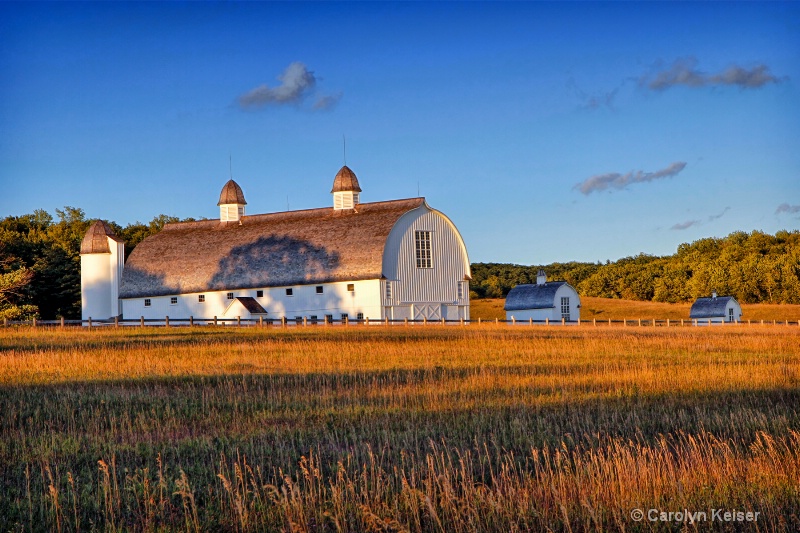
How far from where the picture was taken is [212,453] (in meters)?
13.3

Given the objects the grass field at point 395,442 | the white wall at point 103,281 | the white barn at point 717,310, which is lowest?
the grass field at point 395,442

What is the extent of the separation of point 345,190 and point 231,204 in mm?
10248

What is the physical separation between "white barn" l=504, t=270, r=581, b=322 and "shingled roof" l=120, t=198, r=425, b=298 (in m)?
17.6

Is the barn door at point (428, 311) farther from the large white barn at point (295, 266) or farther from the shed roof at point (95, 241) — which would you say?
the shed roof at point (95, 241)

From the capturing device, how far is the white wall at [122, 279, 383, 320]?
6225 centimetres

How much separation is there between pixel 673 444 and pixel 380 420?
4.77m

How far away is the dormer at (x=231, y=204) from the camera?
7450 cm

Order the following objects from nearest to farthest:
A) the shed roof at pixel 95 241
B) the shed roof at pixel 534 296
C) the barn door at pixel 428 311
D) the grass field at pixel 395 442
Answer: the grass field at pixel 395 442 → the barn door at pixel 428 311 → the shed roof at pixel 95 241 → the shed roof at pixel 534 296

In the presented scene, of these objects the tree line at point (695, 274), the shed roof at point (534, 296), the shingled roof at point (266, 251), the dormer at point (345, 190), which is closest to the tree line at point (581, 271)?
the tree line at point (695, 274)

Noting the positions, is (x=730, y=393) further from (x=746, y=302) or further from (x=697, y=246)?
(x=697, y=246)

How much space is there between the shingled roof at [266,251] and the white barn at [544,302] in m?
17.6

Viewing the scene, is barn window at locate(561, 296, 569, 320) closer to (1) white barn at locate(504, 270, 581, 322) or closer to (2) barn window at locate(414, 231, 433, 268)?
(1) white barn at locate(504, 270, 581, 322)

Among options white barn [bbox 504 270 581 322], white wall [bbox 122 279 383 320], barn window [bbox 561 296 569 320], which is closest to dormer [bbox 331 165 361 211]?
white wall [bbox 122 279 383 320]

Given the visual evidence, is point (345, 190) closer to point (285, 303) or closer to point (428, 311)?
point (285, 303)
